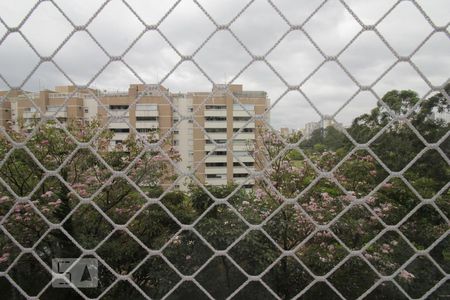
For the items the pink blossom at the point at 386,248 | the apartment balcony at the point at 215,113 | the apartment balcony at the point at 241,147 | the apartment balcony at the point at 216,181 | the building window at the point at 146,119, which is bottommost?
the pink blossom at the point at 386,248

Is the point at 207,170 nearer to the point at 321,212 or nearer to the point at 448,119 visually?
the point at 321,212

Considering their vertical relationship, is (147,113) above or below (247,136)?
above

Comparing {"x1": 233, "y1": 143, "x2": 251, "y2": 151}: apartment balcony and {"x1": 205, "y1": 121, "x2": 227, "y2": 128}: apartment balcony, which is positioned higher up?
{"x1": 205, "y1": 121, "x2": 227, "y2": 128}: apartment balcony

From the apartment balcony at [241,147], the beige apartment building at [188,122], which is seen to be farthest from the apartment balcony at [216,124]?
the apartment balcony at [241,147]

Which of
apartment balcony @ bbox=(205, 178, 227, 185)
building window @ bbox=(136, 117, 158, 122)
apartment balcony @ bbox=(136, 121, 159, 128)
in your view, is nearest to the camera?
apartment balcony @ bbox=(205, 178, 227, 185)

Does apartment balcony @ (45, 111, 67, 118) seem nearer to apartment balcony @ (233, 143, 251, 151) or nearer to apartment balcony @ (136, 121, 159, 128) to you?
apartment balcony @ (136, 121, 159, 128)

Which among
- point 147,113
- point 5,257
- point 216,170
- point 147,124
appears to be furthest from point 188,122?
point 5,257

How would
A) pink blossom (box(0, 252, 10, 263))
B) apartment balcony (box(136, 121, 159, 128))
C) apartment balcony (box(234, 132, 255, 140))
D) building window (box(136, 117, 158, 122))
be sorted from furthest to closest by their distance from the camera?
building window (box(136, 117, 158, 122)) < apartment balcony (box(136, 121, 159, 128)) < apartment balcony (box(234, 132, 255, 140)) < pink blossom (box(0, 252, 10, 263))

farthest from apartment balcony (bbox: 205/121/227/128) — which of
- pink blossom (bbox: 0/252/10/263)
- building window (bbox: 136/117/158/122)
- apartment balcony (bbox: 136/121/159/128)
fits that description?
pink blossom (bbox: 0/252/10/263)

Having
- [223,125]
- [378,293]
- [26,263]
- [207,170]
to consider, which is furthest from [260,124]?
[26,263]

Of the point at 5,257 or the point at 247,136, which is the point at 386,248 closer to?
the point at 247,136

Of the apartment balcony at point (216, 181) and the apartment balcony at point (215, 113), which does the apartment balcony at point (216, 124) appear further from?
the apartment balcony at point (216, 181)

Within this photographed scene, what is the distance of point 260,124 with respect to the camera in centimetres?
163

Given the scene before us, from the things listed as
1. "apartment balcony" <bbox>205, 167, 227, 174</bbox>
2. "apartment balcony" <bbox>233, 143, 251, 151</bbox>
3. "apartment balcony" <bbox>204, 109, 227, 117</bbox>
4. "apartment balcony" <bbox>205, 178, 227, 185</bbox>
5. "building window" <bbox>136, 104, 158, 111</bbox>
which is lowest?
"apartment balcony" <bbox>205, 178, 227, 185</bbox>
